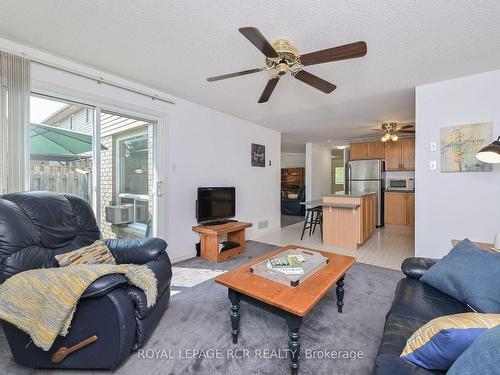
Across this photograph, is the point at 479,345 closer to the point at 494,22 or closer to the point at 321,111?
the point at 494,22

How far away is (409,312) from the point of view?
134cm

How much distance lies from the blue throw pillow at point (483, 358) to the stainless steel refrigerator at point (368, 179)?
19.2ft

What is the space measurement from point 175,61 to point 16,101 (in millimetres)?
1445

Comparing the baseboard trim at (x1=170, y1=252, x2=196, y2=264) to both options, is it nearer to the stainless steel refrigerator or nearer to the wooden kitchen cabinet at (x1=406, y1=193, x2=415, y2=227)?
the stainless steel refrigerator

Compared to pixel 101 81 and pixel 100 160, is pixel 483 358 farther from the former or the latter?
pixel 101 81

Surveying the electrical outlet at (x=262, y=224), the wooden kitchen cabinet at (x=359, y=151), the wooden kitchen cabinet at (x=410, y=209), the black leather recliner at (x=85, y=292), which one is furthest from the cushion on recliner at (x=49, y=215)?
the wooden kitchen cabinet at (x=410, y=209)

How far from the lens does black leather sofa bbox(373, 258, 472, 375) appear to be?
2.81 ft

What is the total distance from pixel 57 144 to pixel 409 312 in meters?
3.43

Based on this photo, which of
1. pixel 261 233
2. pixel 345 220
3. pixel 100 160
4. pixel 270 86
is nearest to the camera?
pixel 270 86

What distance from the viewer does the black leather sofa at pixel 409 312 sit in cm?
86

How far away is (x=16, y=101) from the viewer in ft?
6.82

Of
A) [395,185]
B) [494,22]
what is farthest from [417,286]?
[395,185]

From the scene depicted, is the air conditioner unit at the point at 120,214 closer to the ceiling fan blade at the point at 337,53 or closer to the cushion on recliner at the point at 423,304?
the ceiling fan blade at the point at 337,53

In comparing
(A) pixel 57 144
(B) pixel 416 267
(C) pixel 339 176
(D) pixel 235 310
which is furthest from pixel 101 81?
(C) pixel 339 176
